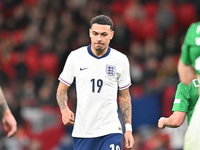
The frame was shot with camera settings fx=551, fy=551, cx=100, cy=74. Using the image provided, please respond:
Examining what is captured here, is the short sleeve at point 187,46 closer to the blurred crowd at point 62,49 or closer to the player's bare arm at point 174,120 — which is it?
the player's bare arm at point 174,120

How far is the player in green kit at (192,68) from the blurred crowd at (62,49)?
6.27 meters

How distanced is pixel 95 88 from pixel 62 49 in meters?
7.87

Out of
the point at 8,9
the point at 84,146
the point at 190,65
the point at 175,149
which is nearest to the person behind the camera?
the point at 190,65

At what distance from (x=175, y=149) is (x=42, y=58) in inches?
197

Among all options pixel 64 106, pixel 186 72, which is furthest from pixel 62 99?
pixel 186 72

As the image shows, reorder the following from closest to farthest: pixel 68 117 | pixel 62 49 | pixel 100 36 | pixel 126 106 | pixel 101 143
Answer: pixel 68 117 → pixel 101 143 → pixel 100 36 → pixel 126 106 → pixel 62 49

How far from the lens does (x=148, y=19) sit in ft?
49.6

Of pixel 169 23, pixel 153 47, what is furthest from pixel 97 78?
pixel 169 23

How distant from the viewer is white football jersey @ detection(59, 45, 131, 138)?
679cm

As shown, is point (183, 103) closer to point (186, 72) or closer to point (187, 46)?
point (186, 72)

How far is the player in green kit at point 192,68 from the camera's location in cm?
460

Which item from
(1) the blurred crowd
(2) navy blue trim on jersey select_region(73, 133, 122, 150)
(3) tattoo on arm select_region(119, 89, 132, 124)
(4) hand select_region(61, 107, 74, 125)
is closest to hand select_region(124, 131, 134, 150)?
(2) navy blue trim on jersey select_region(73, 133, 122, 150)

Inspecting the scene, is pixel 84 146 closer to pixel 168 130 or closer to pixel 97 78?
pixel 97 78

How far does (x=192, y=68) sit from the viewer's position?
4816mm
